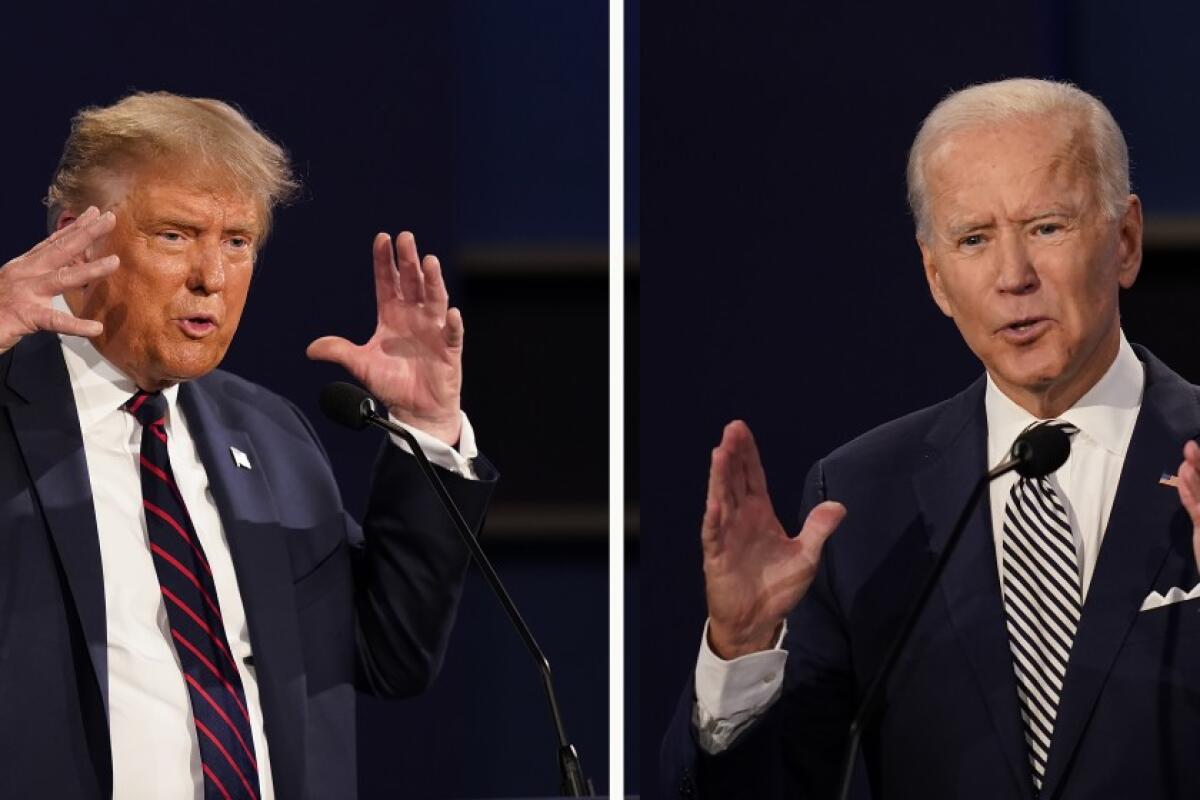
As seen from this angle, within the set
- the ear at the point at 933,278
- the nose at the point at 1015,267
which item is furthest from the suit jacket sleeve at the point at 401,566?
the nose at the point at 1015,267

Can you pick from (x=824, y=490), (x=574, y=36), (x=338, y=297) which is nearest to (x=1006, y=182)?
(x=824, y=490)

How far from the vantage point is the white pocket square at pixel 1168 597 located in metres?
2.79

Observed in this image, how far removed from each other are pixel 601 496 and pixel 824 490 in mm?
384

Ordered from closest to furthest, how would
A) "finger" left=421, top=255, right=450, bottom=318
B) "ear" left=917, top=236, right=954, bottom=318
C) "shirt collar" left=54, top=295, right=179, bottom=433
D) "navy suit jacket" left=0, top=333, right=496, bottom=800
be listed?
"navy suit jacket" left=0, top=333, right=496, bottom=800 < "shirt collar" left=54, top=295, right=179, bottom=433 < "ear" left=917, top=236, right=954, bottom=318 < "finger" left=421, top=255, right=450, bottom=318

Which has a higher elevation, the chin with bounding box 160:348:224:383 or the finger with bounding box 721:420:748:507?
Answer: the chin with bounding box 160:348:224:383

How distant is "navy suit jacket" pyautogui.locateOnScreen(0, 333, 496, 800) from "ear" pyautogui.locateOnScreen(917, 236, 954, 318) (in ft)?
2.60

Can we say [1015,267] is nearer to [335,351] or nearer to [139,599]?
[335,351]

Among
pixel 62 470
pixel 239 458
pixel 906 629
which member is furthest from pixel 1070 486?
pixel 62 470

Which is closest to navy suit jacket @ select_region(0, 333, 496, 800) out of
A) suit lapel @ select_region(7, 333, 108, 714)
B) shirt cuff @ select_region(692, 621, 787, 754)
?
suit lapel @ select_region(7, 333, 108, 714)

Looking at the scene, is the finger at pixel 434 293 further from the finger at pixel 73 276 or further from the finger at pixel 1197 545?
the finger at pixel 1197 545

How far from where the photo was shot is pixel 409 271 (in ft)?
10.0

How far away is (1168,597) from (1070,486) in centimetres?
23

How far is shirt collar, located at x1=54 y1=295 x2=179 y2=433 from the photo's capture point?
286 cm

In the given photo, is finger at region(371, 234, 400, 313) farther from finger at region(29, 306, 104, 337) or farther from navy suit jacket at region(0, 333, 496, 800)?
finger at region(29, 306, 104, 337)
